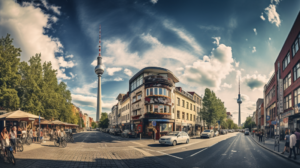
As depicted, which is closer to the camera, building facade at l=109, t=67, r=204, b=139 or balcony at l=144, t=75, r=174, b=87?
building facade at l=109, t=67, r=204, b=139

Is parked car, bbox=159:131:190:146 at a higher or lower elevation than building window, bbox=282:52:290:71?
lower

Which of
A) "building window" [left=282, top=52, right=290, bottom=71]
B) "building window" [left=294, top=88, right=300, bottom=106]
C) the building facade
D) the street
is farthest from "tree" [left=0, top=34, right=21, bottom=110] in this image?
"building window" [left=282, top=52, right=290, bottom=71]

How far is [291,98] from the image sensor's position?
87.0ft

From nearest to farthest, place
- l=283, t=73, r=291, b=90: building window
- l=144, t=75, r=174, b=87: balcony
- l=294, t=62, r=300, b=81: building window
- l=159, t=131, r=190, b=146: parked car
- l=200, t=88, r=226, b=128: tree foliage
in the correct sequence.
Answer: l=159, t=131, r=190, b=146: parked car < l=294, t=62, r=300, b=81: building window < l=283, t=73, r=291, b=90: building window < l=144, t=75, r=174, b=87: balcony < l=200, t=88, r=226, b=128: tree foliage

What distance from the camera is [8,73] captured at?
81.3 feet

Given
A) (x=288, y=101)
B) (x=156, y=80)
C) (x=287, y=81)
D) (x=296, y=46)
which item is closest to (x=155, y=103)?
(x=156, y=80)

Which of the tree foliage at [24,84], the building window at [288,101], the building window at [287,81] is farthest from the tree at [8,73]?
the building window at [287,81]

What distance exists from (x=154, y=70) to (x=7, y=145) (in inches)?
1264

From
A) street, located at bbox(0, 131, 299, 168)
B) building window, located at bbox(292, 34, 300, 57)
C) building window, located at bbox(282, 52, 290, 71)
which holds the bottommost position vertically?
street, located at bbox(0, 131, 299, 168)

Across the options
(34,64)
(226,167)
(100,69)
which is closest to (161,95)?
(34,64)

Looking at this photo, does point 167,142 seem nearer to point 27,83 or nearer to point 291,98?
point 291,98

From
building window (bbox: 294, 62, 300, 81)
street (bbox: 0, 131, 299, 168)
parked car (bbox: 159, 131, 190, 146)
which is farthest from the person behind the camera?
building window (bbox: 294, 62, 300, 81)

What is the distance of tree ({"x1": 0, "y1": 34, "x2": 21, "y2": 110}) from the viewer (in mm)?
24406

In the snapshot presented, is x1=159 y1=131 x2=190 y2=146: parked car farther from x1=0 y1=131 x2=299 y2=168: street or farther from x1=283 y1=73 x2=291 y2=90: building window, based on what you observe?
x1=283 y1=73 x2=291 y2=90: building window
